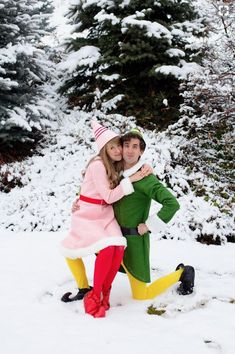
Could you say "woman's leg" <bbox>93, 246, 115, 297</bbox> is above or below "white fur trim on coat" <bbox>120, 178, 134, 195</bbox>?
below

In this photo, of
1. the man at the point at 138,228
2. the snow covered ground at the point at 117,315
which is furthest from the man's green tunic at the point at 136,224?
the snow covered ground at the point at 117,315

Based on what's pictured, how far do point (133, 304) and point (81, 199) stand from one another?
1056 mm

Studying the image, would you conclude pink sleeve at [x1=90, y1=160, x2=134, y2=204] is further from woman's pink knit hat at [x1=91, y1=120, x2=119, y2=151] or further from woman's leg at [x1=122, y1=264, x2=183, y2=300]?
woman's leg at [x1=122, y1=264, x2=183, y2=300]

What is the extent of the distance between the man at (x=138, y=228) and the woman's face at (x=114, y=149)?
5 cm

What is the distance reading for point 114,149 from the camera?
346cm

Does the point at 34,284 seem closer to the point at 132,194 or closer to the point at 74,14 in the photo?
the point at 132,194

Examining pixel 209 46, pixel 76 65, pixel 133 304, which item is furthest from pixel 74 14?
pixel 133 304

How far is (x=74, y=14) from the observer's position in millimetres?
9164

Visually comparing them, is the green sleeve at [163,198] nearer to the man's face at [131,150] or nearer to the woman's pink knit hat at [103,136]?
the man's face at [131,150]

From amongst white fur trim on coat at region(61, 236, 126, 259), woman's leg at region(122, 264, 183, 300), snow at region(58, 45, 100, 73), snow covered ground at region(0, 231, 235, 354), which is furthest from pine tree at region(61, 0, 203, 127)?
white fur trim on coat at region(61, 236, 126, 259)

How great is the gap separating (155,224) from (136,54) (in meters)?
5.68

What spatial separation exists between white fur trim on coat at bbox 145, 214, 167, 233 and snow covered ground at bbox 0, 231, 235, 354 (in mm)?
711

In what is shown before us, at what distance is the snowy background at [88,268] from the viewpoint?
2.76 metres

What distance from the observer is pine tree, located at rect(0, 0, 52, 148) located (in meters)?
7.37
